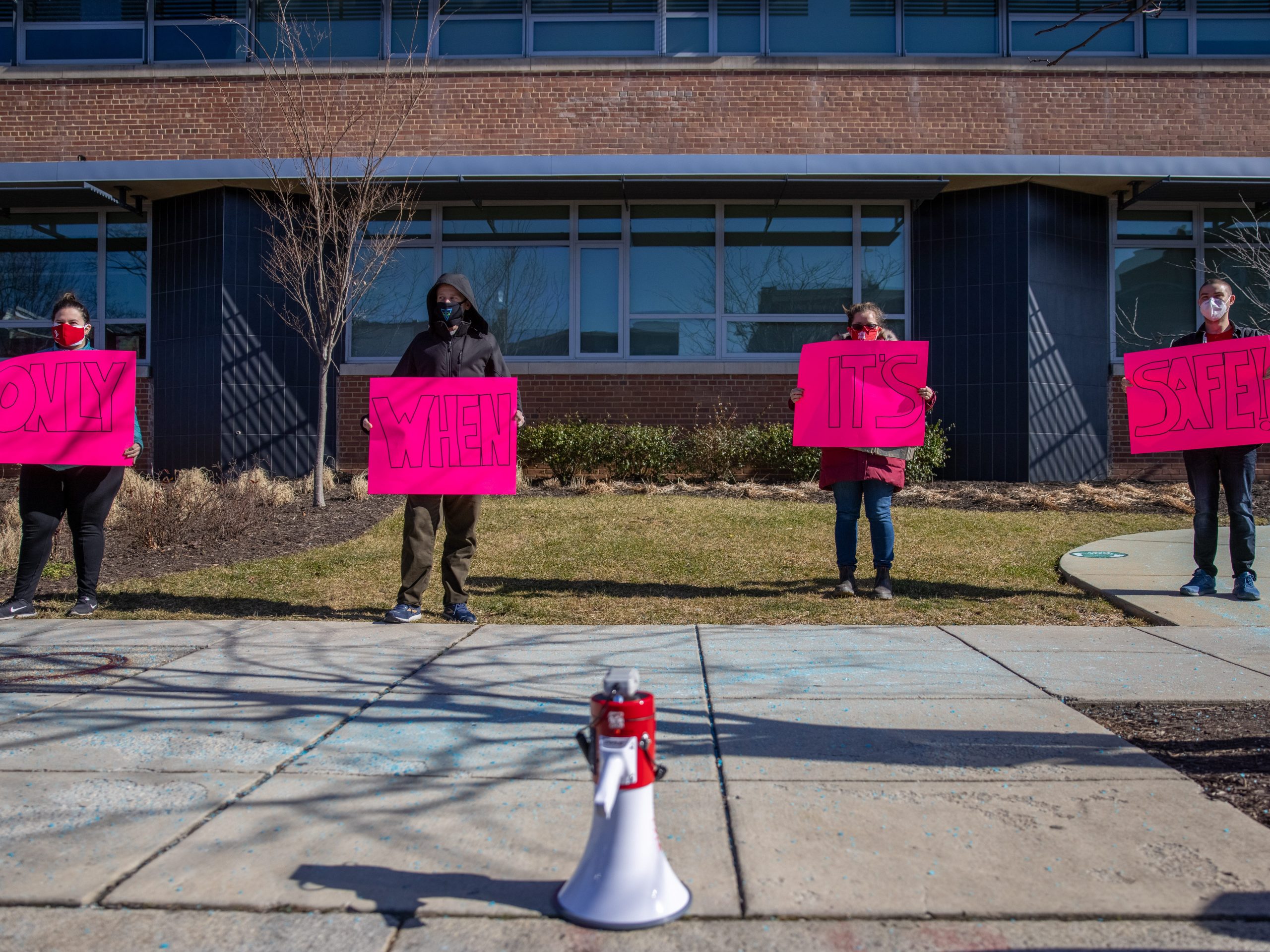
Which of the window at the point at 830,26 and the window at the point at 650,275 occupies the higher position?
the window at the point at 830,26

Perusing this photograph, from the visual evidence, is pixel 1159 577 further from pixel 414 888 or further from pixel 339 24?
pixel 339 24

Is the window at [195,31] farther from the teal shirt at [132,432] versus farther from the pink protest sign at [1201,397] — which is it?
the pink protest sign at [1201,397]

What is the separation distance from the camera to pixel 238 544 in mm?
8586

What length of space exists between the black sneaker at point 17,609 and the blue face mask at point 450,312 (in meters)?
3.19

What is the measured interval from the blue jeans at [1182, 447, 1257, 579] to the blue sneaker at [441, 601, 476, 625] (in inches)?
189

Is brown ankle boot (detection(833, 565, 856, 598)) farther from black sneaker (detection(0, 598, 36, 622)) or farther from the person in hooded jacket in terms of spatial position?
black sneaker (detection(0, 598, 36, 622))

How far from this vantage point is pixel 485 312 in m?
13.8

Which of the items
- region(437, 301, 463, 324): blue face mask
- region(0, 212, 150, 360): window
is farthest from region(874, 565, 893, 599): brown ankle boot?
region(0, 212, 150, 360): window

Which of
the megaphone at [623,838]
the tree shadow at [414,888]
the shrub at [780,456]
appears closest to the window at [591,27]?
the shrub at [780,456]

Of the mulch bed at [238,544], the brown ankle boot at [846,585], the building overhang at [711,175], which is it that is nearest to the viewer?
the brown ankle boot at [846,585]

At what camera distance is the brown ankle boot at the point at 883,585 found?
643cm

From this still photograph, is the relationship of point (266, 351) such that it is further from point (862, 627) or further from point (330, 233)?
point (862, 627)

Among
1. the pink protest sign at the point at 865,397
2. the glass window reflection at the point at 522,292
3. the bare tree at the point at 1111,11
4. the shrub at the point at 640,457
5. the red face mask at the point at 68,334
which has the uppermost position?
the bare tree at the point at 1111,11

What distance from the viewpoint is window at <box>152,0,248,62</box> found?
45.3 feet
